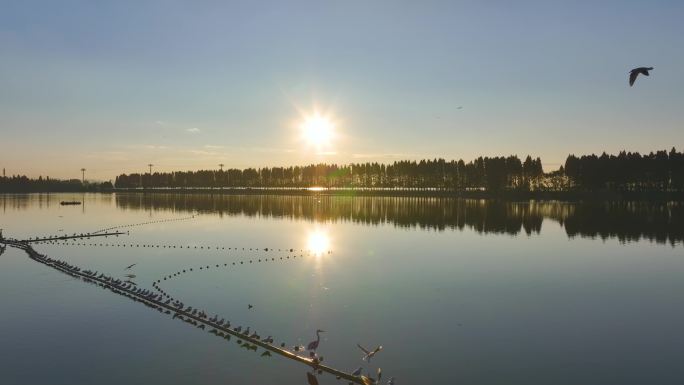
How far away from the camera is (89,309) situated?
892 inches

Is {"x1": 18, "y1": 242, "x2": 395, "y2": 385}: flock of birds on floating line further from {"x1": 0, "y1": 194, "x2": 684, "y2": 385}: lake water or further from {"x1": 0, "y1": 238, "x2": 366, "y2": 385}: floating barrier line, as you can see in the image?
{"x1": 0, "y1": 194, "x2": 684, "y2": 385}: lake water

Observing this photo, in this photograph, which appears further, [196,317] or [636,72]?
[196,317]

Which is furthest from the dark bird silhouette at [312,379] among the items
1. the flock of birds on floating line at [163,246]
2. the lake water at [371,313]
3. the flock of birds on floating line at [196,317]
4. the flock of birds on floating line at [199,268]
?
the flock of birds on floating line at [163,246]

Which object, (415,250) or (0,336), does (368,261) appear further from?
(0,336)

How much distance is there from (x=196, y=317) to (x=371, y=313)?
7529 millimetres

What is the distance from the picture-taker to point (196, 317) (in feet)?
67.6

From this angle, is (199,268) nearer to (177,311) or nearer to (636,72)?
(177,311)

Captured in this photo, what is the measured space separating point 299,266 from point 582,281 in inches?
726

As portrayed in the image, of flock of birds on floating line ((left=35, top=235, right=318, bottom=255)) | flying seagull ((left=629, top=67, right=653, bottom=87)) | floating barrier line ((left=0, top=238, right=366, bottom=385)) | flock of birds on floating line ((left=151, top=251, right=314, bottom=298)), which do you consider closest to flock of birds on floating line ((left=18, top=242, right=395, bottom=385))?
floating barrier line ((left=0, top=238, right=366, bottom=385))

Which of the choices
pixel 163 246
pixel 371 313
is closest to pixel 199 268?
pixel 163 246

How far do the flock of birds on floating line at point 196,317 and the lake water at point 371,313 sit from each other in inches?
17.0

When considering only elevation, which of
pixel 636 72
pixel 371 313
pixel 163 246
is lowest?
pixel 163 246

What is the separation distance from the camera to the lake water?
50.8ft

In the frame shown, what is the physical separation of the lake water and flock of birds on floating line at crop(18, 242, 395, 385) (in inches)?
17.0
